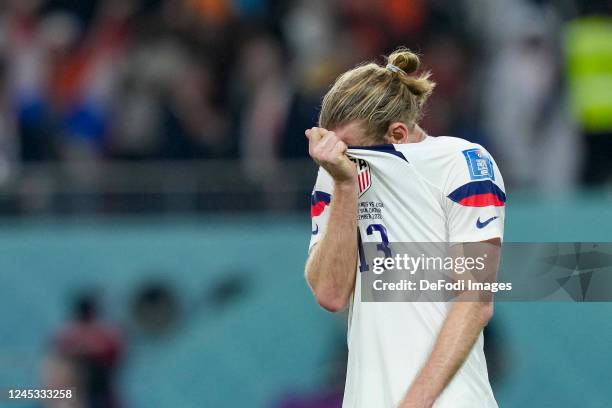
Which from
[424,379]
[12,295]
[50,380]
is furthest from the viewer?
[12,295]

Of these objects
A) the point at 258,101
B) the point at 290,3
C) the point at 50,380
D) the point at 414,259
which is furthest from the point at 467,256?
the point at 290,3

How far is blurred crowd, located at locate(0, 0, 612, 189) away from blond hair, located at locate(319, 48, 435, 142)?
526 cm

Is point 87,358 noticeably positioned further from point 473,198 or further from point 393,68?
point 473,198

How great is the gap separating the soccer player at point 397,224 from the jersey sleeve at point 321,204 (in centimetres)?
7

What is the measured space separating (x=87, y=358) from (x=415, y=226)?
17.5 ft

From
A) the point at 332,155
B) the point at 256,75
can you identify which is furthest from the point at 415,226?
the point at 256,75

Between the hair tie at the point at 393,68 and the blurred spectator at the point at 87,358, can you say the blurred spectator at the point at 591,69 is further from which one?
the hair tie at the point at 393,68

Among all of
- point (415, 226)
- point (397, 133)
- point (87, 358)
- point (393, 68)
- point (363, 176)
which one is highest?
point (393, 68)

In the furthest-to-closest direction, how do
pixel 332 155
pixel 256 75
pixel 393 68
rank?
pixel 256 75 → pixel 393 68 → pixel 332 155

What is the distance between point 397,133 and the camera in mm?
3695

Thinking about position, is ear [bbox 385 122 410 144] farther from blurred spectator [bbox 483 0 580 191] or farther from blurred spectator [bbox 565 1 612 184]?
blurred spectator [bbox 565 1 612 184]

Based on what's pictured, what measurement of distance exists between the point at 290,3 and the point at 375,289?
6.55m

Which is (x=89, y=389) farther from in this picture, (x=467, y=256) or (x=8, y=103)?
(x=467, y=256)

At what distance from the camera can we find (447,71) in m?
9.40
